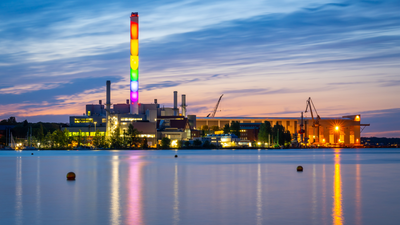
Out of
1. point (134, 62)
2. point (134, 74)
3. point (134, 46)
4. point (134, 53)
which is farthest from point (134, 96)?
point (134, 46)

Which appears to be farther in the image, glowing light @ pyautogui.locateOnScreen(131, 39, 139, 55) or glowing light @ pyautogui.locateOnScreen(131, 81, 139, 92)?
glowing light @ pyautogui.locateOnScreen(131, 81, 139, 92)

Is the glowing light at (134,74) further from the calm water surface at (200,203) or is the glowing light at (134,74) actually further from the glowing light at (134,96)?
the calm water surface at (200,203)

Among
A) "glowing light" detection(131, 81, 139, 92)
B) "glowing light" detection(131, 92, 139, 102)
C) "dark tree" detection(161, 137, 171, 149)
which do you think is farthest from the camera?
"glowing light" detection(131, 92, 139, 102)

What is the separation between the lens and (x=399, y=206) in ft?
86.8

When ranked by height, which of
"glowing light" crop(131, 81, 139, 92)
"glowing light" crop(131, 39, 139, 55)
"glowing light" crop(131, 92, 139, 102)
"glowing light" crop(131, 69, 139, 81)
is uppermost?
"glowing light" crop(131, 39, 139, 55)

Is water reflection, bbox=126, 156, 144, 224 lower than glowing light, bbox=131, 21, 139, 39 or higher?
lower

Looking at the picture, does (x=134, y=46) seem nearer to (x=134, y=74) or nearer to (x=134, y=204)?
(x=134, y=74)

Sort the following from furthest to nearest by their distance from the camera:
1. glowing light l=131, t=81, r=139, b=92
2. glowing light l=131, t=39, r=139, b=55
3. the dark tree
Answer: the dark tree < glowing light l=131, t=81, r=139, b=92 < glowing light l=131, t=39, r=139, b=55

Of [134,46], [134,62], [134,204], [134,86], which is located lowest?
[134,204]

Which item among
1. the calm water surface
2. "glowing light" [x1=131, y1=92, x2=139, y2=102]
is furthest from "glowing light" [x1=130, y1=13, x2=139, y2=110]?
the calm water surface

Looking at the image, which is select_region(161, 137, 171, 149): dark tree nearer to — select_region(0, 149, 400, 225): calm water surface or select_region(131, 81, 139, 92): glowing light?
select_region(131, 81, 139, 92): glowing light

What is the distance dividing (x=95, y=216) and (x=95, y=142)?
170424 millimetres

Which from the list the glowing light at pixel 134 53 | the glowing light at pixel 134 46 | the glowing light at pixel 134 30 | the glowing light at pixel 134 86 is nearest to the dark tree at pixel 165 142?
the glowing light at pixel 134 53

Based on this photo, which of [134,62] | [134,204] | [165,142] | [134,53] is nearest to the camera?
[134,204]
